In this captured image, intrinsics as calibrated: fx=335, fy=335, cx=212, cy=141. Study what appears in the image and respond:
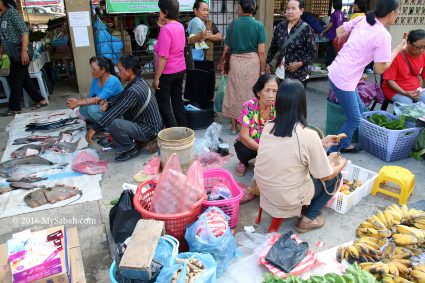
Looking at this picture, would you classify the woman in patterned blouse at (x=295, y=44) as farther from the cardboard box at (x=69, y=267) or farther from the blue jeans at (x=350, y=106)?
the cardboard box at (x=69, y=267)

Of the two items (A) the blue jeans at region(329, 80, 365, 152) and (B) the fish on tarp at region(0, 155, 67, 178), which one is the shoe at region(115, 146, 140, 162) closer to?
(B) the fish on tarp at region(0, 155, 67, 178)

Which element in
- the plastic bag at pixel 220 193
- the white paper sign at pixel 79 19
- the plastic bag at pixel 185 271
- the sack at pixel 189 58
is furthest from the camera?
the white paper sign at pixel 79 19

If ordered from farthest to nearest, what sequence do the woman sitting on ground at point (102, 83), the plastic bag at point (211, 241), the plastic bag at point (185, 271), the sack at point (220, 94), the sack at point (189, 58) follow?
the sack at point (220, 94) < the sack at point (189, 58) < the woman sitting on ground at point (102, 83) < the plastic bag at point (211, 241) < the plastic bag at point (185, 271)

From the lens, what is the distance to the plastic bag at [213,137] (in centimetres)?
460

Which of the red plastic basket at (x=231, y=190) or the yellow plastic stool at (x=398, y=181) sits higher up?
the red plastic basket at (x=231, y=190)

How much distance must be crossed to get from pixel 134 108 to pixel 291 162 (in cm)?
235

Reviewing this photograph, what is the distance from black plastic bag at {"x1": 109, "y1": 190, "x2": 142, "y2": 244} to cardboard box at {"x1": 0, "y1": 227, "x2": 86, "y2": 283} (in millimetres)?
338

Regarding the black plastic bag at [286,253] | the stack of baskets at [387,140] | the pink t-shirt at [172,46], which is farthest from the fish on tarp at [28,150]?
the stack of baskets at [387,140]

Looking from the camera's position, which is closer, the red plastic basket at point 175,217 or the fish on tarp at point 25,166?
the red plastic basket at point 175,217

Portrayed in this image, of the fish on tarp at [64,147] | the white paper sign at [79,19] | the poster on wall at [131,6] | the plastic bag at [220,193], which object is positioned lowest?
the fish on tarp at [64,147]

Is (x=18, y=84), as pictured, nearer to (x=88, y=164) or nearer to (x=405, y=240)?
(x=88, y=164)

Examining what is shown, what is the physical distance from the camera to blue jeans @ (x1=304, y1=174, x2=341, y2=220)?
9.51 feet

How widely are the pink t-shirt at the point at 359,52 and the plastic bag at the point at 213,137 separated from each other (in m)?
1.69

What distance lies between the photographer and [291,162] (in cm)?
259
